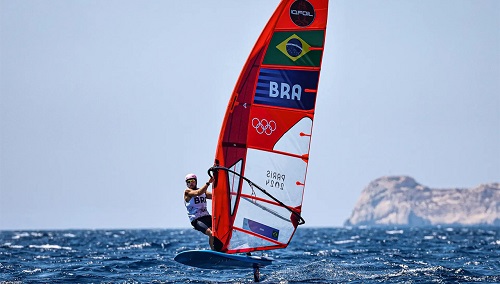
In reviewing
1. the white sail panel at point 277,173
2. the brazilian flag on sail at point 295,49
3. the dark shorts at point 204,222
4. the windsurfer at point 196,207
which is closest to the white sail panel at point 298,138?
the white sail panel at point 277,173

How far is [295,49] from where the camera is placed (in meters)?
16.4

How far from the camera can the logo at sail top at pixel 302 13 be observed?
16.3 m

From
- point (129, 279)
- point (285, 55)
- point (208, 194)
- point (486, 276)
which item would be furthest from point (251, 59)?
point (486, 276)

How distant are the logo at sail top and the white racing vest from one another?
423 centimetres

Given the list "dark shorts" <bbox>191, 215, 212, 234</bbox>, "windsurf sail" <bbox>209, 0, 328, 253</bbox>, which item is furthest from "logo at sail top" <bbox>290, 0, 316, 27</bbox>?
"dark shorts" <bbox>191, 215, 212, 234</bbox>

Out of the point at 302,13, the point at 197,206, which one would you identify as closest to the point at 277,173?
the point at 197,206

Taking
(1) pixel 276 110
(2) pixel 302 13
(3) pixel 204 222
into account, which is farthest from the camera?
(3) pixel 204 222

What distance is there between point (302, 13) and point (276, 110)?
206 cm

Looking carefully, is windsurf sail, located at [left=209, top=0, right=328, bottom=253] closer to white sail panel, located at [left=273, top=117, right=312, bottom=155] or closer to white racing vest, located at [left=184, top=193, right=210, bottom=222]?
white sail panel, located at [left=273, top=117, right=312, bottom=155]

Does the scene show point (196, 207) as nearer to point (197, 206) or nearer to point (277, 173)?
point (197, 206)

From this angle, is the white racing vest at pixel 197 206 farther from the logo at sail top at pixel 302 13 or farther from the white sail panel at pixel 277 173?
the logo at sail top at pixel 302 13

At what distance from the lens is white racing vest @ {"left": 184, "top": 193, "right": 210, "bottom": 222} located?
17.1 metres

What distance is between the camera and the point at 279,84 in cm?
1631

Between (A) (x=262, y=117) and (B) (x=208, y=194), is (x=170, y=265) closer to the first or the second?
(B) (x=208, y=194)
